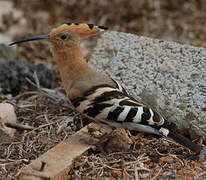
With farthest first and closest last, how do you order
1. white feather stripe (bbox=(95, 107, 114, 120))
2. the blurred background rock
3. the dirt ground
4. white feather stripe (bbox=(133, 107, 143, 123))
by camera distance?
the blurred background rock < white feather stripe (bbox=(95, 107, 114, 120)) < white feather stripe (bbox=(133, 107, 143, 123)) < the dirt ground

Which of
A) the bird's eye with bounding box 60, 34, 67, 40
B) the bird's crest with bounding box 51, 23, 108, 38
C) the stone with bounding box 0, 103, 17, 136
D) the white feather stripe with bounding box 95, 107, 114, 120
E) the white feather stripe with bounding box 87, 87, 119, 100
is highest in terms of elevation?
A: the bird's crest with bounding box 51, 23, 108, 38

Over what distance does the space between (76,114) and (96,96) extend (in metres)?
0.55

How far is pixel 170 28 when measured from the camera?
5.95 meters

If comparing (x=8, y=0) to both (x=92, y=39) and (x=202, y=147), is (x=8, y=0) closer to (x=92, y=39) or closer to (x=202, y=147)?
(x=92, y=39)

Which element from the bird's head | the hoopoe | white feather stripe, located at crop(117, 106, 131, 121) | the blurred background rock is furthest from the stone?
the blurred background rock

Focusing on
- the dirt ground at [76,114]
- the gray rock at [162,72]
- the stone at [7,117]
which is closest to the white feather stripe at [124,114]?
the dirt ground at [76,114]

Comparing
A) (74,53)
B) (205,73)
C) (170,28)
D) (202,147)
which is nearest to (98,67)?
(74,53)

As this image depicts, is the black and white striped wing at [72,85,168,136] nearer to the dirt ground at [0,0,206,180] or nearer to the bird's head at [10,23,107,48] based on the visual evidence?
the dirt ground at [0,0,206,180]

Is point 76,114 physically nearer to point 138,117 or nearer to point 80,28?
point 80,28

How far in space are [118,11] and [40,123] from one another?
2.95 metres

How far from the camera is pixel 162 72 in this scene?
12.0ft

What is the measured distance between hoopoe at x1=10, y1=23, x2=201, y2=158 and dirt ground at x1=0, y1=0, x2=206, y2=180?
0.70 feet

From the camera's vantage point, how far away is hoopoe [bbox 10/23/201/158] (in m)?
2.97

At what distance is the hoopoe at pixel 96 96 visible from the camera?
2.97 meters
